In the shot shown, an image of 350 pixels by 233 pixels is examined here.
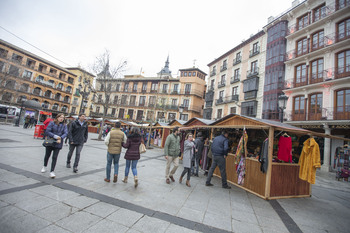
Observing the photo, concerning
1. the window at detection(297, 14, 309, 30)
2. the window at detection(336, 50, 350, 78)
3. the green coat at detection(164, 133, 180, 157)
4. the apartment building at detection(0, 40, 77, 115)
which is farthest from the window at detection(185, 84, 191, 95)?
the green coat at detection(164, 133, 180, 157)

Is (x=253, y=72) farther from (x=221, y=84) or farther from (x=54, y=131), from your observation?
(x=54, y=131)

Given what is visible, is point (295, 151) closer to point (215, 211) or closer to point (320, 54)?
point (215, 211)

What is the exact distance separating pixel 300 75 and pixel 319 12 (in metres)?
6.33

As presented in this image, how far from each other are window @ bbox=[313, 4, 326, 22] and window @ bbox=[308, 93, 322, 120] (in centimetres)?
784

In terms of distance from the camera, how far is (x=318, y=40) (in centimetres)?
1634

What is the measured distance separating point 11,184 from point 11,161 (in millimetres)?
2326

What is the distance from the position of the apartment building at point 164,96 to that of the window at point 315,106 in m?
20.3

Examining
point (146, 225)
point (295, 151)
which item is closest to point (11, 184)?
point (146, 225)

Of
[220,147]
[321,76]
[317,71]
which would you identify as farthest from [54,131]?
[317,71]

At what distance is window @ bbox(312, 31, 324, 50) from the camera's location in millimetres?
15913

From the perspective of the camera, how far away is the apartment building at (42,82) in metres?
33.1

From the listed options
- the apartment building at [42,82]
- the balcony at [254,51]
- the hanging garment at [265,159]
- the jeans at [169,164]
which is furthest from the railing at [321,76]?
the apartment building at [42,82]

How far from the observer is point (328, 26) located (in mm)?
15383

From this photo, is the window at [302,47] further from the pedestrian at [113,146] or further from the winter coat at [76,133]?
the winter coat at [76,133]
